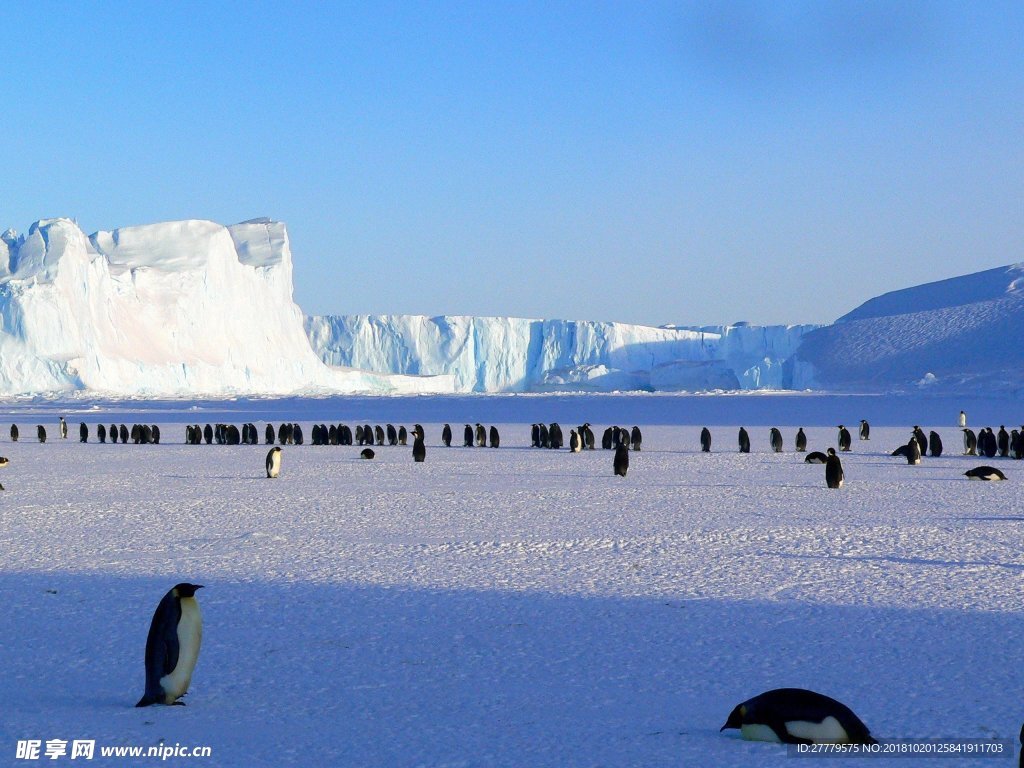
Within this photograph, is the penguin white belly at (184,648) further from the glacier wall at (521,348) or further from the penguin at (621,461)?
the glacier wall at (521,348)

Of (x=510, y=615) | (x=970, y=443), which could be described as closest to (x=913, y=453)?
(x=970, y=443)

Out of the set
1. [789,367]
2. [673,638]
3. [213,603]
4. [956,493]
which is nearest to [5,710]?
[213,603]

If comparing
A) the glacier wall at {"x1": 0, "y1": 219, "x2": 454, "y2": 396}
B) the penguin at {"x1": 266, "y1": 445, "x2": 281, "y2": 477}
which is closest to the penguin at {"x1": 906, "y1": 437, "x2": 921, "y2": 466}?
the penguin at {"x1": 266, "y1": 445, "x2": 281, "y2": 477}

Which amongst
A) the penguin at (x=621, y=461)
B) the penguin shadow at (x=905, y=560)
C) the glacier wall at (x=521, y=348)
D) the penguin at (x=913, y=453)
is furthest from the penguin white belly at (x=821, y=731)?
the glacier wall at (x=521, y=348)

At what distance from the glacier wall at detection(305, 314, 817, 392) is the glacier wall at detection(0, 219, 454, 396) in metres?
5.07

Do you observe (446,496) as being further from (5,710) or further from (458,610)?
(5,710)

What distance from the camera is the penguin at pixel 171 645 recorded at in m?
3.77

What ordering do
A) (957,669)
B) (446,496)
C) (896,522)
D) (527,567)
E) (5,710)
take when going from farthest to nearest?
(446,496) → (896,522) → (527,567) → (957,669) → (5,710)

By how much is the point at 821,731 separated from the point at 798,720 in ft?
0.24

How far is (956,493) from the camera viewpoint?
11430 millimetres

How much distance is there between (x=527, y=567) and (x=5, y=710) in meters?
3.41

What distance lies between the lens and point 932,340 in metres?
67.0

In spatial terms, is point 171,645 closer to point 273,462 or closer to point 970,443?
point 273,462

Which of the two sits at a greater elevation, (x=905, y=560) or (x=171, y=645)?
(x=171, y=645)
